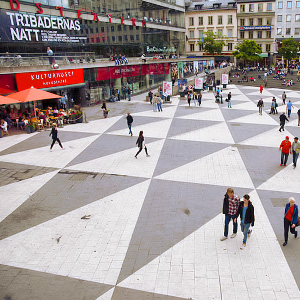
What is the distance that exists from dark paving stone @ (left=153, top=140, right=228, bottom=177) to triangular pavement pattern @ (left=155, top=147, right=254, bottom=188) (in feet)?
1.33

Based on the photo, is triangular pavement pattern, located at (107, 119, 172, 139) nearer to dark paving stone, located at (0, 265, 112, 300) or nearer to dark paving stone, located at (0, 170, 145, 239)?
dark paving stone, located at (0, 170, 145, 239)

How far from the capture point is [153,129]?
66.3 ft

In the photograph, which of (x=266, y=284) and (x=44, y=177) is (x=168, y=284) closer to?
(x=266, y=284)

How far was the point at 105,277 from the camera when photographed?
6.94 meters

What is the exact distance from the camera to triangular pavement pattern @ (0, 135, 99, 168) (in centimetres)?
1451

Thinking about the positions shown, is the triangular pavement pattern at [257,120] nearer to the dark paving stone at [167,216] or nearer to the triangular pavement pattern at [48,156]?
the triangular pavement pattern at [48,156]

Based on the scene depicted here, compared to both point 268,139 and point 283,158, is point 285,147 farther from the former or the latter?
point 268,139

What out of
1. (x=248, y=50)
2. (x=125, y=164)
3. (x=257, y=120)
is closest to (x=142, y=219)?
(x=125, y=164)

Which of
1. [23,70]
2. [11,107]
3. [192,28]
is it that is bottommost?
[11,107]

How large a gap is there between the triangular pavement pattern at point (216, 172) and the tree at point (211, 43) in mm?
61266

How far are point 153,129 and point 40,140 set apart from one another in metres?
7.07

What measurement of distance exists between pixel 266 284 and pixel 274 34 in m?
81.7

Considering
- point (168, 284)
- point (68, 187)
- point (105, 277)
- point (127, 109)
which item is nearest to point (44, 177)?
point (68, 187)

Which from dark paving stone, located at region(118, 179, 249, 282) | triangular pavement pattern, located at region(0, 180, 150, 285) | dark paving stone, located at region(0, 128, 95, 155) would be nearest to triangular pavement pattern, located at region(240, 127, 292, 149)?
dark paving stone, located at region(118, 179, 249, 282)
